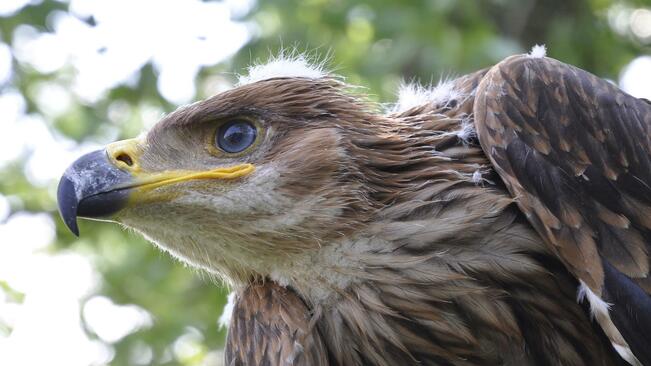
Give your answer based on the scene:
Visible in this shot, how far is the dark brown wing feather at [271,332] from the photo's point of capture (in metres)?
3.07

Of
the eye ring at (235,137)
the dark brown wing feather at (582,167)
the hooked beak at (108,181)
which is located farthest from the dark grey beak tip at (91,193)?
the dark brown wing feather at (582,167)

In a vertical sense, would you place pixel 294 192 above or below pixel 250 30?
below

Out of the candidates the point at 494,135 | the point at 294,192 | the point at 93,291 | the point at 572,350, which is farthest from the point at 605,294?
the point at 93,291

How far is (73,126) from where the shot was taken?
6578mm

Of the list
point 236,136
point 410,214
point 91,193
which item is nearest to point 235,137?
point 236,136

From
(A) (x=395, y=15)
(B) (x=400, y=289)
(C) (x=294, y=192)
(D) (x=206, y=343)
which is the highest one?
(A) (x=395, y=15)

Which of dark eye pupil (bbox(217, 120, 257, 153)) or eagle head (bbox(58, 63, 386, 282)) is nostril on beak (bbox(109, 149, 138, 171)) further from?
dark eye pupil (bbox(217, 120, 257, 153))

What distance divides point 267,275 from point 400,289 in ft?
1.62

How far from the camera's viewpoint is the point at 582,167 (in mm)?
3074

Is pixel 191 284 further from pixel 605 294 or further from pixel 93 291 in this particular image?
pixel 605 294

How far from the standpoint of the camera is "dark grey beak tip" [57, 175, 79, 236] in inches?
127

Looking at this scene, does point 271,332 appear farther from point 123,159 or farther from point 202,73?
point 202,73

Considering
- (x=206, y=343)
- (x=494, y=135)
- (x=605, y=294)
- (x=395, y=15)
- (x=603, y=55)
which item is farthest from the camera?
(x=603, y=55)

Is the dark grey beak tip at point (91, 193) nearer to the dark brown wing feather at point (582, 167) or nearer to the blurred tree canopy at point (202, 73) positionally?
the dark brown wing feather at point (582, 167)
